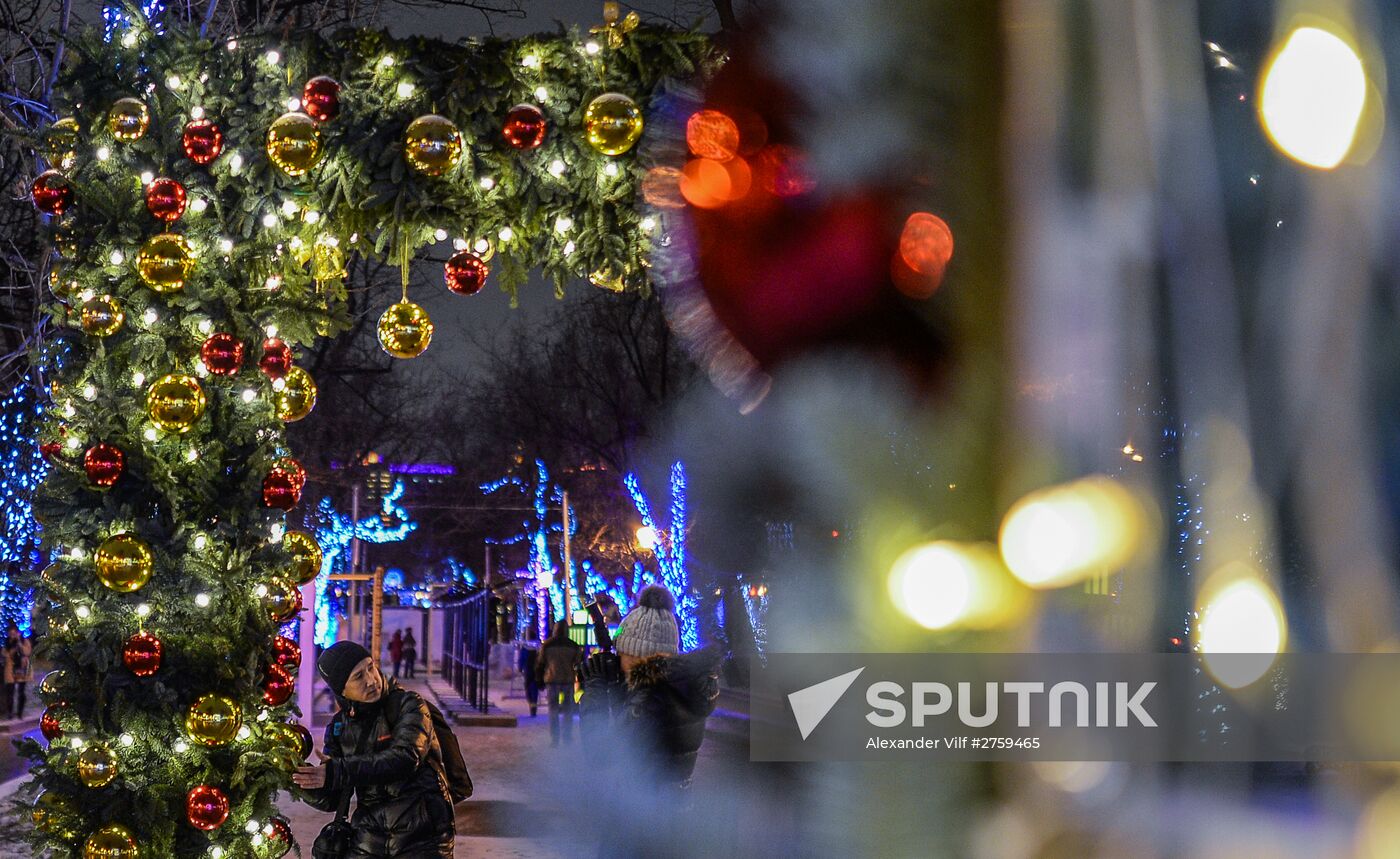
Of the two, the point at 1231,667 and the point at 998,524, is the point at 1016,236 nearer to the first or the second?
the point at 998,524

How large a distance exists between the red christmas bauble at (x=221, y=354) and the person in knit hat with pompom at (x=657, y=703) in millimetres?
2519

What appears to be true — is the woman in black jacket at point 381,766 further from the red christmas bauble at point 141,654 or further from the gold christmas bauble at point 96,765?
the gold christmas bauble at point 96,765

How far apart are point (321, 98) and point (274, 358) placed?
4.11ft

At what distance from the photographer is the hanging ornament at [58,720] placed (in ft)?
19.0

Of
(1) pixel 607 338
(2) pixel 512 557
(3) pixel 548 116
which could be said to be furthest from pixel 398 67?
(2) pixel 512 557

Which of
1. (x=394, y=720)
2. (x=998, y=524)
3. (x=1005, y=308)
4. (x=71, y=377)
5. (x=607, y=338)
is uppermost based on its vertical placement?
(x=607, y=338)

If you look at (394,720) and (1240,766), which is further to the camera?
(394,720)

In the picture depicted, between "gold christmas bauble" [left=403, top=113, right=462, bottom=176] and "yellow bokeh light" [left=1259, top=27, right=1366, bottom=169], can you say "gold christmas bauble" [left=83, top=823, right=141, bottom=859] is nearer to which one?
"gold christmas bauble" [left=403, top=113, right=462, bottom=176]

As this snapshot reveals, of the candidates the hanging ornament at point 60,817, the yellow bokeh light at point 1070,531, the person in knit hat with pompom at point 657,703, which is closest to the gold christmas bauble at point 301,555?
Result: the hanging ornament at point 60,817

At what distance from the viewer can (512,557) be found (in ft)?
205

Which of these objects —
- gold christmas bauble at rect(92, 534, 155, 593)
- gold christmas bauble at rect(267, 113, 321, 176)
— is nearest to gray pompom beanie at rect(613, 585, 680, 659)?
gold christmas bauble at rect(92, 534, 155, 593)

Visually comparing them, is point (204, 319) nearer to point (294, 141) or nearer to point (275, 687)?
point (294, 141)

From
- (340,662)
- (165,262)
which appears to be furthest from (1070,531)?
(165,262)

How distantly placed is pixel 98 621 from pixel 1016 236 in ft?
18.6
